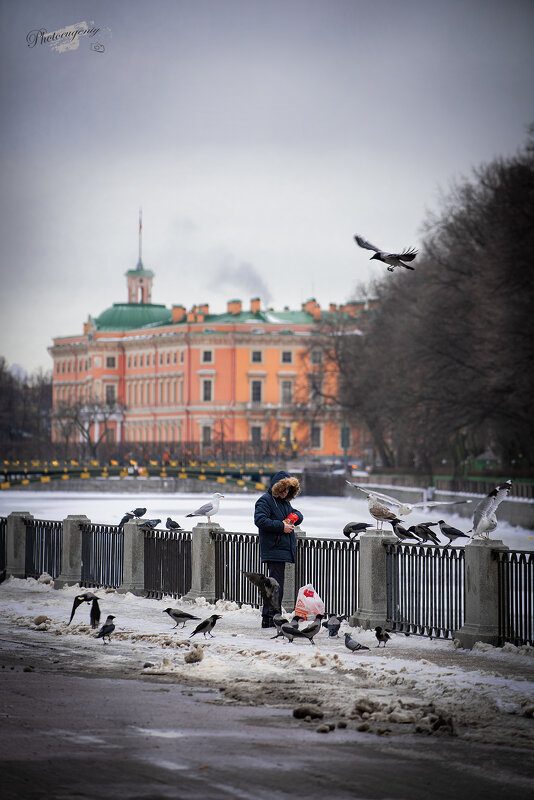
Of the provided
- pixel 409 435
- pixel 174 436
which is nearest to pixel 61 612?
pixel 409 435

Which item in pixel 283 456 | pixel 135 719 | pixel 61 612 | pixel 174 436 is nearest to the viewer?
pixel 135 719

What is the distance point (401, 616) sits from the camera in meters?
16.1

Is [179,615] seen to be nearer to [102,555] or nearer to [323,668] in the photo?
[323,668]

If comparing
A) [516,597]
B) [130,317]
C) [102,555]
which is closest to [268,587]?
[516,597]

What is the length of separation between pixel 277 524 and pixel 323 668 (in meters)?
2.61

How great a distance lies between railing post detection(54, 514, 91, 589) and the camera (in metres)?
22.6

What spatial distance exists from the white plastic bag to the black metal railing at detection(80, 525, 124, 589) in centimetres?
578

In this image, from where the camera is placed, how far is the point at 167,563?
2022 centimetres

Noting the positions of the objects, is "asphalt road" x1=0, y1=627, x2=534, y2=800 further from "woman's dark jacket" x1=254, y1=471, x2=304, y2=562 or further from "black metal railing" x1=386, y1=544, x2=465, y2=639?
"black metal railing" x1=386, y1=544, x2=465, y2=639

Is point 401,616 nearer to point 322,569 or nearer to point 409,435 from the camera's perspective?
point 322,569

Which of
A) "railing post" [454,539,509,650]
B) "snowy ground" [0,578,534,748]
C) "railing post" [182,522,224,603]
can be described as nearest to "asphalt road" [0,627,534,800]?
"snowy ground" [0,578,534,748]

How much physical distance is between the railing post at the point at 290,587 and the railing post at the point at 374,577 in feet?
5.32

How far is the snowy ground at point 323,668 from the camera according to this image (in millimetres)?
10719

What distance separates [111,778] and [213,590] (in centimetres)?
1052
